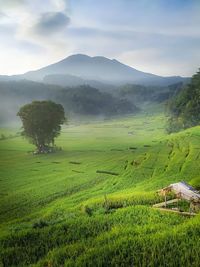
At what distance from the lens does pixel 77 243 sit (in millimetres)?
17594

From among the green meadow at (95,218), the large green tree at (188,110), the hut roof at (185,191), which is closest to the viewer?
the green meadow at (95,218)

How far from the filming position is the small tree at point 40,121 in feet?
316

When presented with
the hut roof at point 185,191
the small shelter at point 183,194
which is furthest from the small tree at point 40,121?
the hut roof at point 185,191

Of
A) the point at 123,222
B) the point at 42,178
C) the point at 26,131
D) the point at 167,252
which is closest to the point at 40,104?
the point at 26,131

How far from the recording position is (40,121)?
315 ft

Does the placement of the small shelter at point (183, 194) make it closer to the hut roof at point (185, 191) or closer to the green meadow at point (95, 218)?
the hut roof at point (185, 191)

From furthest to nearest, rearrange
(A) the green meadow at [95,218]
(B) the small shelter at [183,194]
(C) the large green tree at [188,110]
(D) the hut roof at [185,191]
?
(C) the large green tree at [188,110]
(D) the hut roof at [185,191]
(B) the small shelter at [183,194]
(A) the green meadow at [95,218]

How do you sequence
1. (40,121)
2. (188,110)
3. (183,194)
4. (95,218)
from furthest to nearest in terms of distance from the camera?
(188,110) → (40,121) → (183,194) → (95,218)

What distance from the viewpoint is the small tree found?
96.3m

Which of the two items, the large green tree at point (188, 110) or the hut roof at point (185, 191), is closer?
the hut roof at point (185, 191)

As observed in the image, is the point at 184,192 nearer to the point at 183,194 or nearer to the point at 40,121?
the point at 183,194

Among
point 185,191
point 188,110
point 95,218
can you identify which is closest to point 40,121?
point 188,110

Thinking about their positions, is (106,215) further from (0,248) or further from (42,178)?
(42,178)

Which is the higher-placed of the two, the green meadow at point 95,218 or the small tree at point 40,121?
the small tree at point 40,121
